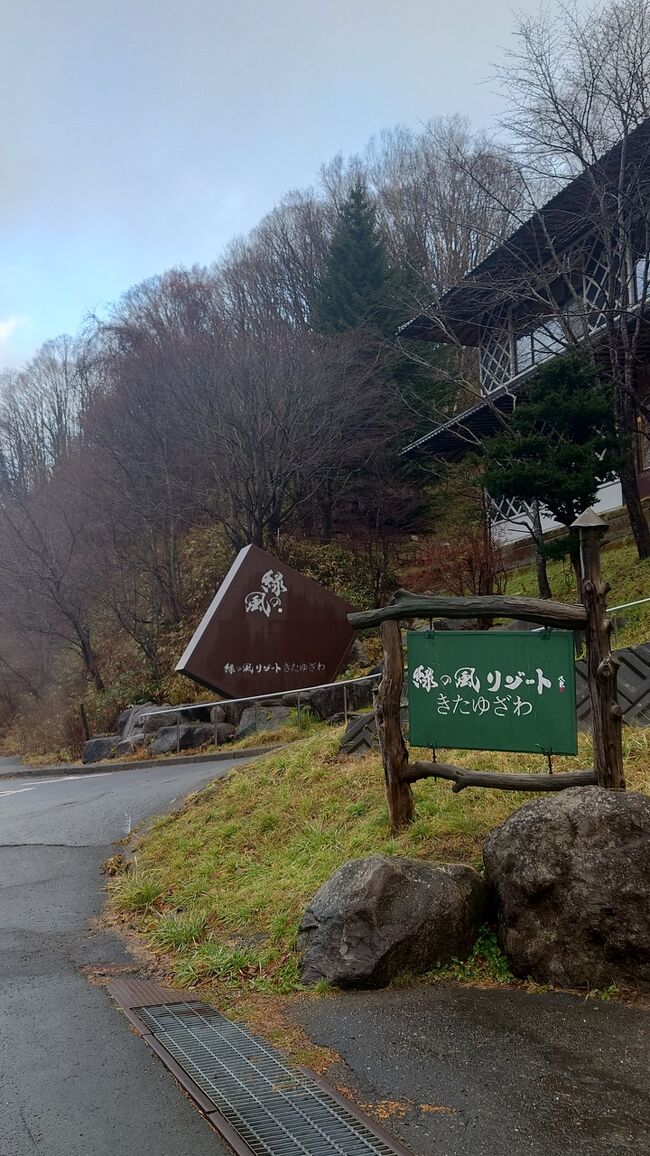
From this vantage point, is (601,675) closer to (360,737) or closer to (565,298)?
(360,737)

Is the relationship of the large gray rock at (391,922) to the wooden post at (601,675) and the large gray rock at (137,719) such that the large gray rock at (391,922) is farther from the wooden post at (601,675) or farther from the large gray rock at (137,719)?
the large gray rock at (137,719)

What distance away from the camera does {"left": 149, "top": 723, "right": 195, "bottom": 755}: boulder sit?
54.6 ft

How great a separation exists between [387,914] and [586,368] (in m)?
12.6

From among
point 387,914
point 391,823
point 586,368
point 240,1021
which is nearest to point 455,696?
point 391,823

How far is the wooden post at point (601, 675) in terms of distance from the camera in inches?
219

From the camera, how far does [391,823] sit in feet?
21.9

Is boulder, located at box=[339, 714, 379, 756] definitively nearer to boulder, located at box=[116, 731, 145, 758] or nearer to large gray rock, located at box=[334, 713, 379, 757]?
large gray rock, located at box=[334, 713, 379, 757]

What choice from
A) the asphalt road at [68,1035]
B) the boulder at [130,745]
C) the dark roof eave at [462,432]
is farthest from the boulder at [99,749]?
the dark roof eave at [462,432]

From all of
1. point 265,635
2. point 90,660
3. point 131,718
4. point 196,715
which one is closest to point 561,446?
point 265,635

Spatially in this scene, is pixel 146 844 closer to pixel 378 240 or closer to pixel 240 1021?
pixel 240 1021

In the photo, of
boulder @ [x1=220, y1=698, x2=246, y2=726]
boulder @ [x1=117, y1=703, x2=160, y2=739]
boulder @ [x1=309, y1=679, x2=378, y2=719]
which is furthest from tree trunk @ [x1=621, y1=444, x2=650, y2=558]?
boulder @ [x1=117, y1=703, x2=160, y2=739]

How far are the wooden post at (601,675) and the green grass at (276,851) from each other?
105 cm

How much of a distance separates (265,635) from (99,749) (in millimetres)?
4859

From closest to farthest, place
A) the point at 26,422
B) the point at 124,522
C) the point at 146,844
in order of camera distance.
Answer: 1. the point at 146,844
2. the point at 124,522
3. the point at 26,422
